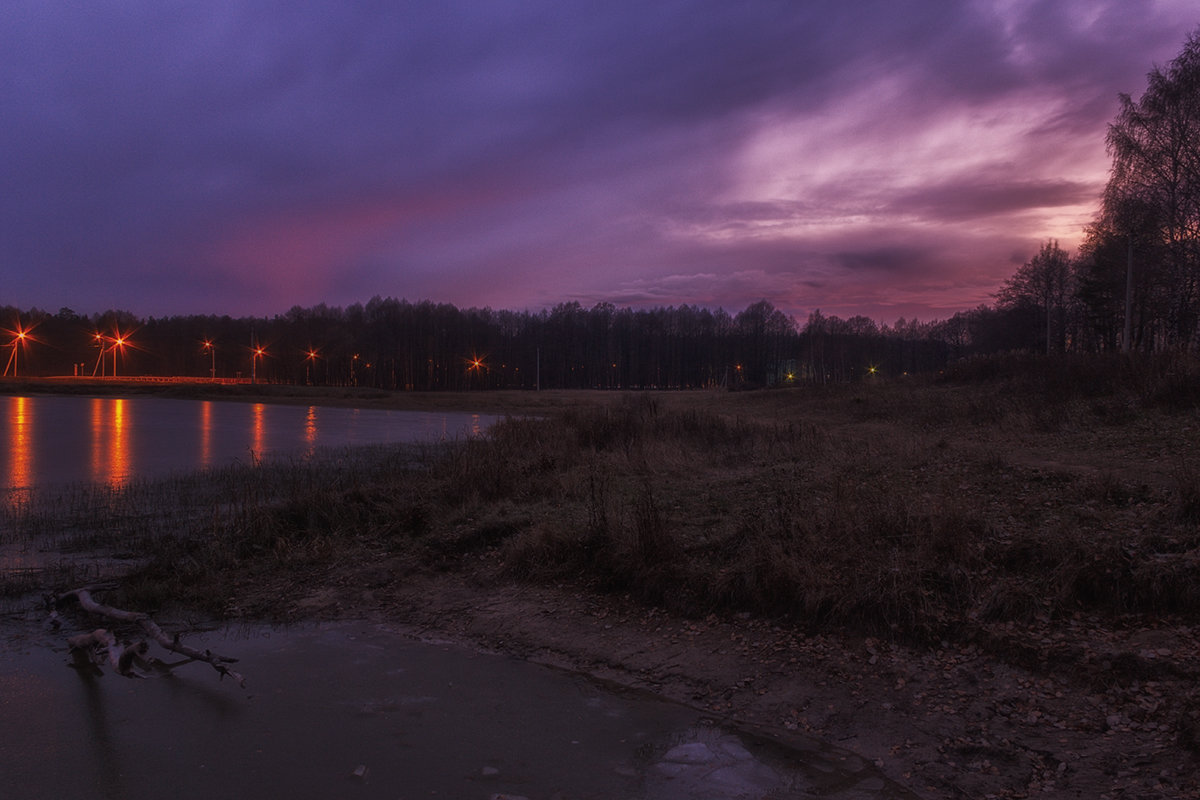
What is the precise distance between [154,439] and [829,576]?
32.1 meters

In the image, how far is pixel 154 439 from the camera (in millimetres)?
30938

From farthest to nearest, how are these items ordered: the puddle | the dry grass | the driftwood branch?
the dry grass → the driftwood branch → the puddle

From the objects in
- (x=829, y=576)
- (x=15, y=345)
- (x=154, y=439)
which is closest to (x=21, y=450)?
(x=154, y=439)

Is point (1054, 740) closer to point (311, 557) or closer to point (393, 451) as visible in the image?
point (311, 557)

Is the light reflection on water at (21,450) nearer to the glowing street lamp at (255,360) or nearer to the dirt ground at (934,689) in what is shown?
the dirt ground at (934,689)

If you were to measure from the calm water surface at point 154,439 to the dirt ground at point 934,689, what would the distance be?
46.6 ft

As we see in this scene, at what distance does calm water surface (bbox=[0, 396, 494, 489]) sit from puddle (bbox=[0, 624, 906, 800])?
43.0ft

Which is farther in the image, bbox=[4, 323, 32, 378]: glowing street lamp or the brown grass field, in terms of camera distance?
bbox=[4, 323, 32, 378]: glowing street lamp

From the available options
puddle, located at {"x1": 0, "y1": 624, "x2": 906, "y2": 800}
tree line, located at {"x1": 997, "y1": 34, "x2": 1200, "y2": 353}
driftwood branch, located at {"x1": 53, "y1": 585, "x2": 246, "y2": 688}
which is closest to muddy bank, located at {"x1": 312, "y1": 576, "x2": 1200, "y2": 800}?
puddle, located at {"x1": 0, "y1": 624, "x2": 906, "y2": 800}

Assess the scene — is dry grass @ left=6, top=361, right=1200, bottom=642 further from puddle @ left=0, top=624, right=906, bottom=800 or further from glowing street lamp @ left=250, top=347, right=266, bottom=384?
glowing street lamp @ left=250, top=347, right=266, bottom=384

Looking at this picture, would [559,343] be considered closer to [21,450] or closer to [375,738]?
[21,450]

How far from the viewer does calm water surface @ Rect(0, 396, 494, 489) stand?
20.6m

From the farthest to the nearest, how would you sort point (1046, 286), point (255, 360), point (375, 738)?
point (255, 360)
point (1046, 286)
point (375, 738)

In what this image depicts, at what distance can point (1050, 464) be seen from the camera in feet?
36.5
